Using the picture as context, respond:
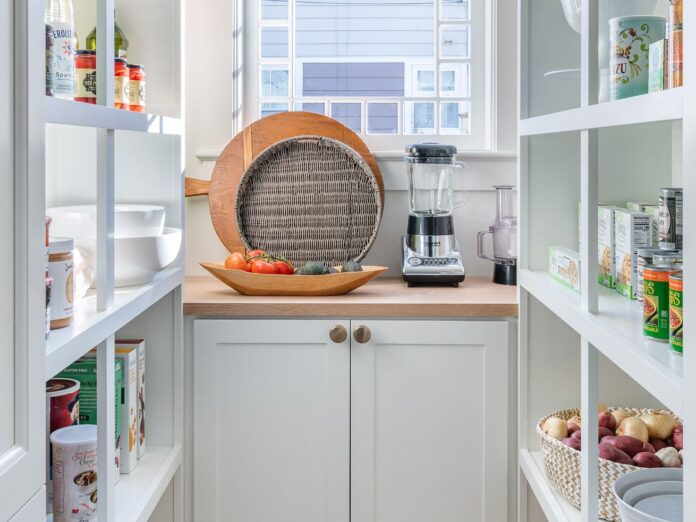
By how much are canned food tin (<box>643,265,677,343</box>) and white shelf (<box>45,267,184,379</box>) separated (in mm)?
868

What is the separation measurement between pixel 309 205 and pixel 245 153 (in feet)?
0.84

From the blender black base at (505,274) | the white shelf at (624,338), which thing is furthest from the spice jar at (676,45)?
the blender black base at (505,274)

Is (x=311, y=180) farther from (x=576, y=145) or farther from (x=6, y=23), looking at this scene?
(x=6, y=23)

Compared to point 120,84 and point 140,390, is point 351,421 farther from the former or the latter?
point 120,84

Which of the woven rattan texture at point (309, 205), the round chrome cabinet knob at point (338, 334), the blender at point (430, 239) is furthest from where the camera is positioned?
the woven rattan texture at point (309, 205)

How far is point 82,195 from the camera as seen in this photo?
6.63 ft

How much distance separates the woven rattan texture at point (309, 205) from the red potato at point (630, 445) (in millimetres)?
1106

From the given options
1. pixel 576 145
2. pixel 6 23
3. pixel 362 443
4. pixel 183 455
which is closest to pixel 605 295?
pixel 576 145

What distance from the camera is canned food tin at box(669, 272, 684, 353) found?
118 cm

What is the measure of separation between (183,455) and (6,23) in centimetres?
146

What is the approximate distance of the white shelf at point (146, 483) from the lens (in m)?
1.78

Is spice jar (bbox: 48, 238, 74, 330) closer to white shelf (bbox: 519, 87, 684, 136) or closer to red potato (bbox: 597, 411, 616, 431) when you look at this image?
white shelf (bbox: 519, 87, 684, 136)

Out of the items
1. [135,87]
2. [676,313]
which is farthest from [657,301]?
[135,87]

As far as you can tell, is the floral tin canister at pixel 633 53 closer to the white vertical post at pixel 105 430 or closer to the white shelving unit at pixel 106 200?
the white shelving unit at pixel 106 200
